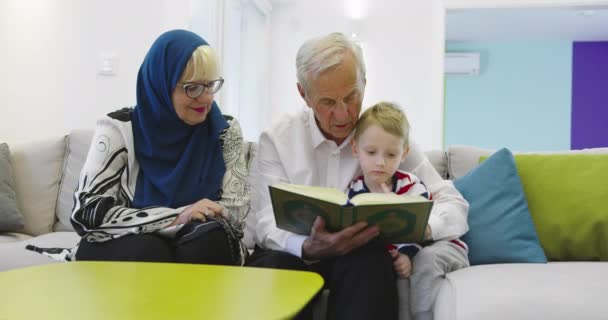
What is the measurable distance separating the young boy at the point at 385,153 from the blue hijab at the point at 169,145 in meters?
0.45

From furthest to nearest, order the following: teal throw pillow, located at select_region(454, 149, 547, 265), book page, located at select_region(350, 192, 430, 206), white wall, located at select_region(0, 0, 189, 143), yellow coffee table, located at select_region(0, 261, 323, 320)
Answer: white wall, located at select_region(0, 0, 189, 143), teal throw pillow, located at select_region(454, 149, 547, 265), book page, located at select_region(350, 192, 430, 206), yellow coffee table, located at select_region(0, 261, 323, 320)

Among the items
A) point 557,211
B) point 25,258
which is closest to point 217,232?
point 25,258

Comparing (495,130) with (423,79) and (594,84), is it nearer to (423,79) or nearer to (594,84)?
(594,84)

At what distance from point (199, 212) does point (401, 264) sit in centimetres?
55

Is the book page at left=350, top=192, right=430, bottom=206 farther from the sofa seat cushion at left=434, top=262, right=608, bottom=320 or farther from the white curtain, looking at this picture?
the white curtain

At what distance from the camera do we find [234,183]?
5.81 feet

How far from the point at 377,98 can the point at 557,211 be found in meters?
3.59

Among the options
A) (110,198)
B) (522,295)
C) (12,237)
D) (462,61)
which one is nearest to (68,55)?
(12,237)

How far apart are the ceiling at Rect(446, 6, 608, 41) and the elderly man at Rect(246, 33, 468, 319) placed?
513cm

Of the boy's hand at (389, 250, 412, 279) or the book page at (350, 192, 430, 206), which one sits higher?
the book page at (350, 192, 430, 206)

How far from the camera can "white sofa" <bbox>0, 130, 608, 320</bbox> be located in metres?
1.36

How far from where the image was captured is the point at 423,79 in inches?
211

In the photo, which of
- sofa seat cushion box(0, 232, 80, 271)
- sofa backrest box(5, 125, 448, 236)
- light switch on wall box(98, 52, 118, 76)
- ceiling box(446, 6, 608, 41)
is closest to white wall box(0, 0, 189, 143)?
light switch on wall box(98, 52, 118, 76)

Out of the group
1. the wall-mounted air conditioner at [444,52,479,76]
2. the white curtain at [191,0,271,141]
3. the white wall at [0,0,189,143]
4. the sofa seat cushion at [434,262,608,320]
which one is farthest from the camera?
the wall-mounted air conditioner at [444,52,479,76]
